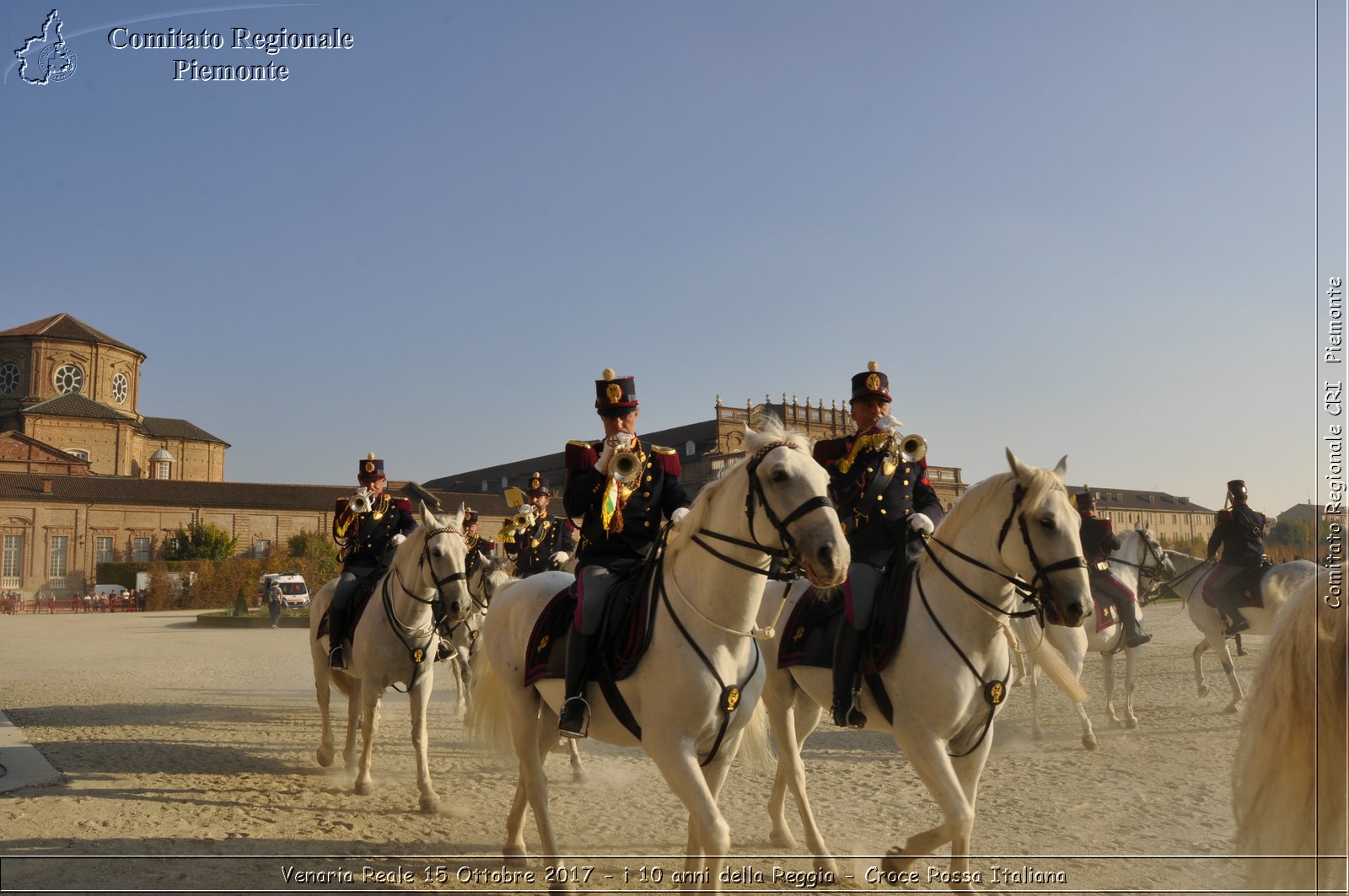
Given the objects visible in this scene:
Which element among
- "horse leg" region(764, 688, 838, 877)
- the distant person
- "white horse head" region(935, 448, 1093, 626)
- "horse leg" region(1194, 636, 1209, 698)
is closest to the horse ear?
"white horse head" region(935, 448, 1093, 626)

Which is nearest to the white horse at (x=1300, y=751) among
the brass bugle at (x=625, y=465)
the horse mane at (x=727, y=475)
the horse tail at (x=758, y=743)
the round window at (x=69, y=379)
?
the horse mane at (x=727, y=475)

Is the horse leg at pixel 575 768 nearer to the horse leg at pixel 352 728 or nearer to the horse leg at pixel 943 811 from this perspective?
the horse leg at pixel 352 728

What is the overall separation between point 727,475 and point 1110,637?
9.28m

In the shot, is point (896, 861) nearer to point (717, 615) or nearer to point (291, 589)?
point (717, 615)

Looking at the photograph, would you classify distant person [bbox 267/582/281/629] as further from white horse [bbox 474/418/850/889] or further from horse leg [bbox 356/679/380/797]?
white horse [bbox 474/418/850/889]

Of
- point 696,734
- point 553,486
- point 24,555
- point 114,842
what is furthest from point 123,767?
point 553,486

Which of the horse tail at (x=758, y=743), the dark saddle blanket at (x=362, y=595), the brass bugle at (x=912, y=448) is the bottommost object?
the horse tail at (x=758, y=743)

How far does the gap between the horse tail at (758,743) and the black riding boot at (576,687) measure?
1.50 m

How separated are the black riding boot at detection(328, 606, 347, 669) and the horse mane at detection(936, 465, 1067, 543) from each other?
21.0 feet

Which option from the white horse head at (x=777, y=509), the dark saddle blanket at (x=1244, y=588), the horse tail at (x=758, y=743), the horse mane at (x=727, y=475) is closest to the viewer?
the white horse head at (x=777, y=509)

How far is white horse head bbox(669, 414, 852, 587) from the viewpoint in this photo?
439 centimetres

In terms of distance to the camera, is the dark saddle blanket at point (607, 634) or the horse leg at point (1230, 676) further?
the horse leg at point (1230, 676)

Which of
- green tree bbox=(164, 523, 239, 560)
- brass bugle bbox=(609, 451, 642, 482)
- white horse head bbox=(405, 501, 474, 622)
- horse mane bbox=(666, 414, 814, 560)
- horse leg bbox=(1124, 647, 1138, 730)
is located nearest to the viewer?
horse mane bbox=(666, 414, 814, 560)

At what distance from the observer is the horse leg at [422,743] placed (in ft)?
26.2
